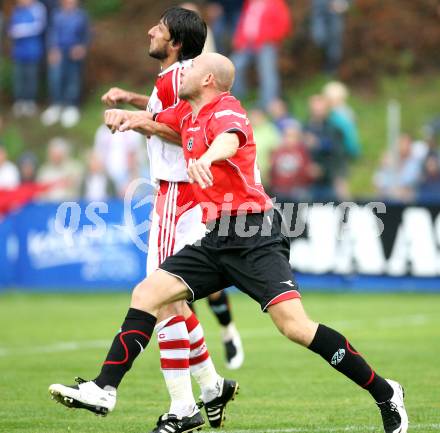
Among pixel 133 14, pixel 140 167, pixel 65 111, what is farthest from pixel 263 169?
pixel 133 14

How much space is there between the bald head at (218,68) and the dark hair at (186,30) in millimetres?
685

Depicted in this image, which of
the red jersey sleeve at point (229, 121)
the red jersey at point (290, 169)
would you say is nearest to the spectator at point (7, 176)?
the red jersey at point (290, 169)

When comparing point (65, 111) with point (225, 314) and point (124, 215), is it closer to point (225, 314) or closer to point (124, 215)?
point (124, 215)

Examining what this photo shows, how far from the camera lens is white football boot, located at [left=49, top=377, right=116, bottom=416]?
6344 millimetres

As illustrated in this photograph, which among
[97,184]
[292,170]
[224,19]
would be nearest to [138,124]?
[292,170]

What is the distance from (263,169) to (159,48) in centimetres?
1090

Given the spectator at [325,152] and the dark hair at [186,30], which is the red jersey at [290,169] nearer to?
the spectator at [325,152]

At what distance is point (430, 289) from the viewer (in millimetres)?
17438

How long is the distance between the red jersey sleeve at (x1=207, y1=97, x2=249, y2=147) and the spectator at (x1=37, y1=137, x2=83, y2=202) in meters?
12.5

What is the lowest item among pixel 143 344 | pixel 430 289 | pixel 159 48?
pixel 430 289

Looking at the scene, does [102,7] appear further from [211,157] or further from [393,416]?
[393,416]

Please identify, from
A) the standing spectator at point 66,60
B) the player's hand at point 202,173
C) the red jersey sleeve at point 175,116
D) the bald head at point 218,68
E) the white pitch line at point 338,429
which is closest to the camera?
the player's hand at point 202,173

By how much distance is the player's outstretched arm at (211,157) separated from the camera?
606cm

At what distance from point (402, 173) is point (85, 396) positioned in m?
12.2
